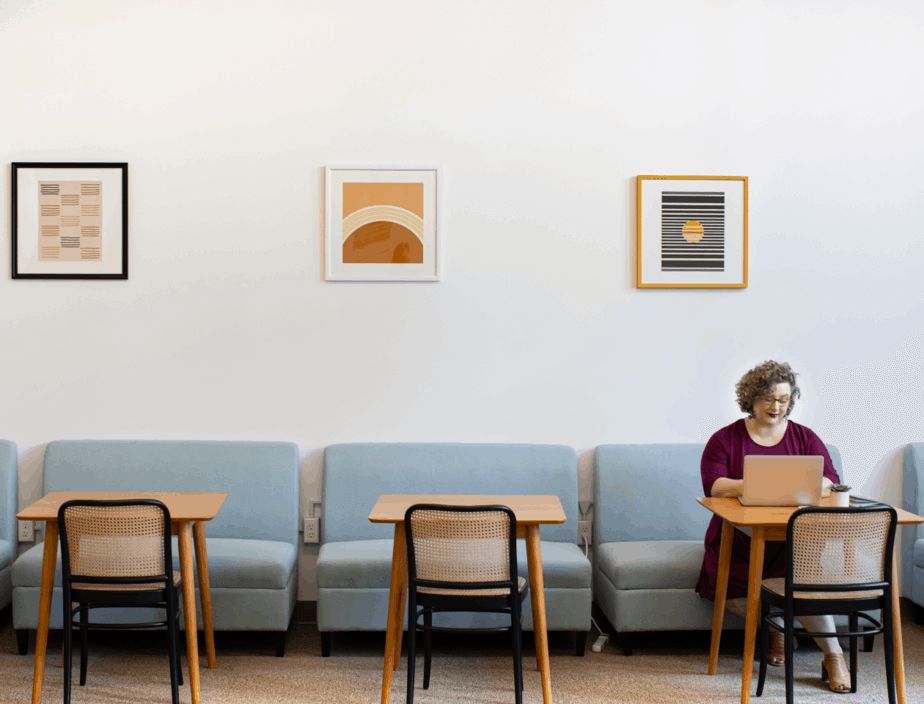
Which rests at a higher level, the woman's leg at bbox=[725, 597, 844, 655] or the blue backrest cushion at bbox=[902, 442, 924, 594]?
the blue backrest cushion at bbox=[902, 442, 924, 594]

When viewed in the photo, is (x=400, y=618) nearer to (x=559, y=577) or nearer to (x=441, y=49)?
(x=559, y=577)

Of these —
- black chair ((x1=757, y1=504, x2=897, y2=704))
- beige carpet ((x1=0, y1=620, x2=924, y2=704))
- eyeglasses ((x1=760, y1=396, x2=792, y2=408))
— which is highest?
eyeglasses ((x1=760, y1=396, x2=792, y2=408))

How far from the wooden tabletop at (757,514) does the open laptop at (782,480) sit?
3cm

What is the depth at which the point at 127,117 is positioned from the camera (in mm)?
3730

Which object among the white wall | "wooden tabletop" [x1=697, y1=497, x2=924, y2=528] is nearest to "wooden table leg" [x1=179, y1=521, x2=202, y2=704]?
the white wall

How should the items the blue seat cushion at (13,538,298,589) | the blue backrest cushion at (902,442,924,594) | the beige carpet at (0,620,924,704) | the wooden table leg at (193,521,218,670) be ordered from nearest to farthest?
→ the beige carpet at (0,620,924,704) < the wooden table leg at (193,521,218,670) < the blue seat cushion at (13,538,298,589) < the blue backrest cushion at (902,442,924,594)

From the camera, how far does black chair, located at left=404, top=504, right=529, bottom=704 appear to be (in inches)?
99.0

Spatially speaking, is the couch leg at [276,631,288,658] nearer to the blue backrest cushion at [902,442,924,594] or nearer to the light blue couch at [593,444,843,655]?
Result: the light blue couch at [593,444,843,655]

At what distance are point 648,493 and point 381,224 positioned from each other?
1.96 meters

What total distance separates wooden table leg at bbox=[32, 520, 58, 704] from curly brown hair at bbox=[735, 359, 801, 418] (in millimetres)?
2889

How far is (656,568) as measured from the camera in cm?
318

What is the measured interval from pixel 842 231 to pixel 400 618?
304 centimetres

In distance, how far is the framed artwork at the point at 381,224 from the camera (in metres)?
3.73

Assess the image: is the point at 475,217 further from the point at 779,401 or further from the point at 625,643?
the point at 625,643
